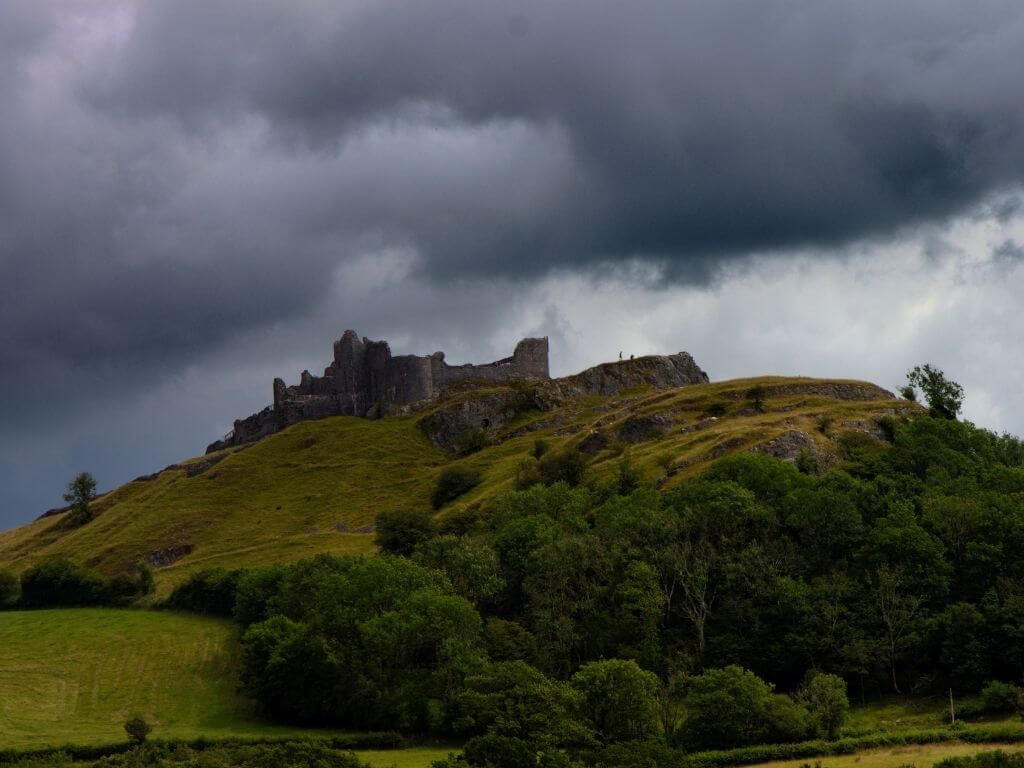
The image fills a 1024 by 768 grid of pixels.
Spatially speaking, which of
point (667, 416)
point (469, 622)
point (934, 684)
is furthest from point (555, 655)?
point (667, 416)

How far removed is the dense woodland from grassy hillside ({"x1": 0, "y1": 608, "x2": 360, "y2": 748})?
18.8 feet

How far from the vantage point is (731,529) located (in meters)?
100

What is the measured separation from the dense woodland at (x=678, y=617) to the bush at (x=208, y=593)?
845 inches

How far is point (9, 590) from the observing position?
148375 millimetres

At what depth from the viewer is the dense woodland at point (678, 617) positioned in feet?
242

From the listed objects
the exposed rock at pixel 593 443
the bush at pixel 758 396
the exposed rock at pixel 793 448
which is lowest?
the exposed rock at pixel 793 448

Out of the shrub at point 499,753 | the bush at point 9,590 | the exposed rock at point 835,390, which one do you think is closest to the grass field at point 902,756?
the shrub at point 499,753

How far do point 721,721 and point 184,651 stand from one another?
6054 centimetres

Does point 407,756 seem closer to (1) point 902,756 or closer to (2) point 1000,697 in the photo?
(1) point 902,756

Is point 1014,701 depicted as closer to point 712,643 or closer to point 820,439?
point 712,643

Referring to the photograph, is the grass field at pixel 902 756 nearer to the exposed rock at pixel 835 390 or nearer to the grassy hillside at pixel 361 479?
the grassy hillside at pixel 361 479

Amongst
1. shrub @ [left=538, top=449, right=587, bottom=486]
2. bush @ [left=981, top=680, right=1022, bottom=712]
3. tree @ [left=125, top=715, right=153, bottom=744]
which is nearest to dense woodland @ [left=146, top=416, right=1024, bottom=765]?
bush @ [left=981, top=680, right=1022, bottom=712]

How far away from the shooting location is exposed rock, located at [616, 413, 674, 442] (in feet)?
537

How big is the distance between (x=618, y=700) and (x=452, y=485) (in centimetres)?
9592
